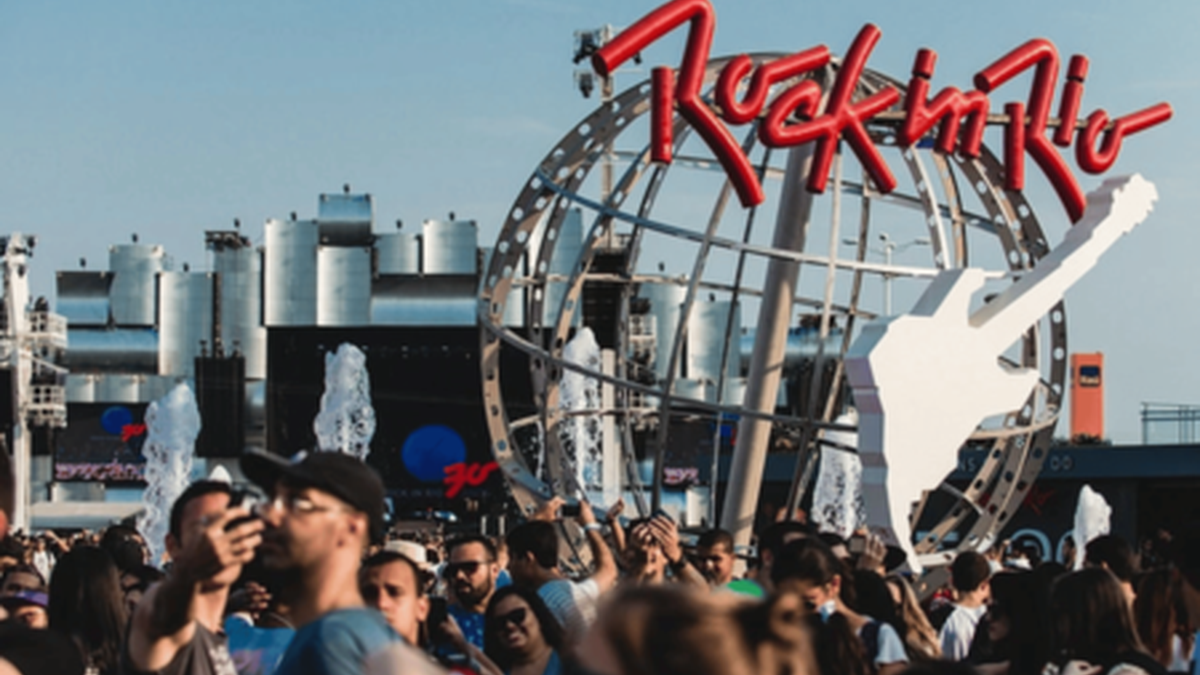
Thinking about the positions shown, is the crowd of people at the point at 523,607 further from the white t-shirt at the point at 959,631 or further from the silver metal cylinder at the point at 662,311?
the silver metal cylinder at the point at 662,311

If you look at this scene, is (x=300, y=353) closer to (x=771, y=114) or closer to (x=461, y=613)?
(x=771, y=114)

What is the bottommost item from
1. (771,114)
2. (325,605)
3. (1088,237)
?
(325,605)

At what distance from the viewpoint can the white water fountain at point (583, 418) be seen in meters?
31.9

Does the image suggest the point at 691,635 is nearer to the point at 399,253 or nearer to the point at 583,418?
the point at 583,418

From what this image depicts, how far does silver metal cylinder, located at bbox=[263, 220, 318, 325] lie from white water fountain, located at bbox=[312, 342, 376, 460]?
6747 mm

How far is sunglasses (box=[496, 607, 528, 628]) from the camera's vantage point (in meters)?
5.19

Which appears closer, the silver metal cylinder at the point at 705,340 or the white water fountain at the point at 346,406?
the white water fountain at the point at 346,406

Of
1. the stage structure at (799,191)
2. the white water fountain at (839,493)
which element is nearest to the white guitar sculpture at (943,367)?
the stage structure at (799,191)

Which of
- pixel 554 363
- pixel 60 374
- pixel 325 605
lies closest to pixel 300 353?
pixel 60 374

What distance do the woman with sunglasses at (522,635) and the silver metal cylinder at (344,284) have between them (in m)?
45.1

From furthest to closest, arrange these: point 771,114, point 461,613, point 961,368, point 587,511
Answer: point 771,114 → point 961,368 → point 587,511 → point 461,613

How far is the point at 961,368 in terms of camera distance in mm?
10023

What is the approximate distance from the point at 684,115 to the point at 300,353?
34.8 meters

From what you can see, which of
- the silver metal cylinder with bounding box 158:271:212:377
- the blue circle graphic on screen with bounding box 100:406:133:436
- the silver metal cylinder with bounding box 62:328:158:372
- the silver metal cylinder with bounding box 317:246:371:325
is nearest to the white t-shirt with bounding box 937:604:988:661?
the silver metal cylinder with bounding box 317:246:371:325
